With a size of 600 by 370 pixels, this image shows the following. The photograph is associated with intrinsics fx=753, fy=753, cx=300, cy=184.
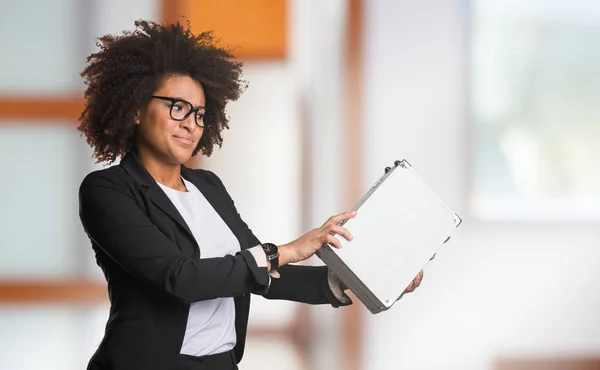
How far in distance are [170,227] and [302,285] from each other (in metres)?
0.44

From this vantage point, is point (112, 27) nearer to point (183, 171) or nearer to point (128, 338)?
point (183, 171)

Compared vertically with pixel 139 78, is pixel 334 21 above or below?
above

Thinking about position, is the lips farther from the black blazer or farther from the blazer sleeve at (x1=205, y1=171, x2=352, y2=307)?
the blazer sleeve at (x1=205, y1=171, x2=352, y2=307)

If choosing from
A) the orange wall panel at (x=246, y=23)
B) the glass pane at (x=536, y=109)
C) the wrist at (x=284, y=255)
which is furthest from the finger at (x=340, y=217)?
the orange wall panel at (x=246, y=23)

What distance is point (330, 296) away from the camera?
1.97 metres

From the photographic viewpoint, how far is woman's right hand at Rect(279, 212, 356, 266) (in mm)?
1716

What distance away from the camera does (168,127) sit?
5.85 ft

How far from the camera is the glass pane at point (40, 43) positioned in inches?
160

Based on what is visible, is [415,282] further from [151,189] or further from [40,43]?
[40,43]

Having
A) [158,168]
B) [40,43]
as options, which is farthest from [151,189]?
[40,43]

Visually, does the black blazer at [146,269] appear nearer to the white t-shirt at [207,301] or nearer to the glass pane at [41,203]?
the white t-shirt at [207,301]

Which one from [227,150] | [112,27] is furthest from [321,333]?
[112,27]

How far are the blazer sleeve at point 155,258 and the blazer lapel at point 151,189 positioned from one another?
69mm

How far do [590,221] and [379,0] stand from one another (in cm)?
153
